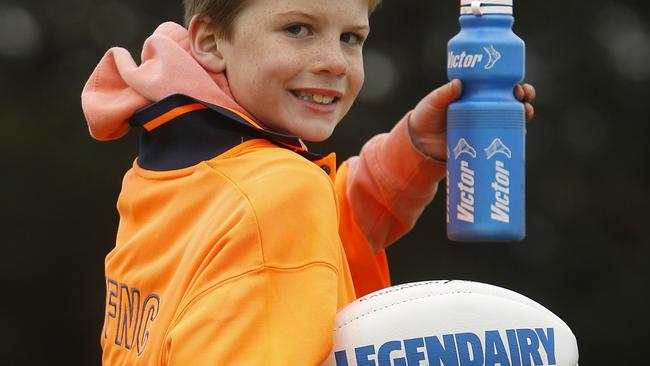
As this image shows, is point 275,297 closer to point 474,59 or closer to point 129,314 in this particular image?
point 129,314

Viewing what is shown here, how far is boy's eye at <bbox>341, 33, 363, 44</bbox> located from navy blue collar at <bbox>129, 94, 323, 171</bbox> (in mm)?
241

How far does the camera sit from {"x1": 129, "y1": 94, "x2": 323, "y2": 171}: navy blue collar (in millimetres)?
2408

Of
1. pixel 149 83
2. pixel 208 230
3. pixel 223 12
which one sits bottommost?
pixel 208 230

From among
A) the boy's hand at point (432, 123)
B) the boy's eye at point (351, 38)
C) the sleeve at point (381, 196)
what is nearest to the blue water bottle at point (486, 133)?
the boy's hand at point (432, 123)

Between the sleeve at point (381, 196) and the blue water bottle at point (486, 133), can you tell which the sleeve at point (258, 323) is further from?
the sleeve at point (381, 196)

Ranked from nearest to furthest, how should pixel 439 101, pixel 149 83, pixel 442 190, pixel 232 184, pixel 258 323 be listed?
1. pixel 258 323
2. pixel 232 184
3. pixel 149 83
4. pixel 439 101
5. pixel 442 190

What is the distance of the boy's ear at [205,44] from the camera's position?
259 cm

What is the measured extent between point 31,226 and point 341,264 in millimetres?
4483

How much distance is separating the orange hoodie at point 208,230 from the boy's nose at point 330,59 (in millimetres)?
151

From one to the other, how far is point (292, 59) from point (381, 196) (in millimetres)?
820

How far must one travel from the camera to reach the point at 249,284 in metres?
2.18

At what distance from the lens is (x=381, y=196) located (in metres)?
3.25

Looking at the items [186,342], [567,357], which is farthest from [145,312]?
[567,357]

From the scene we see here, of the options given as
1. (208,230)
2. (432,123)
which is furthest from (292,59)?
(432,123)
